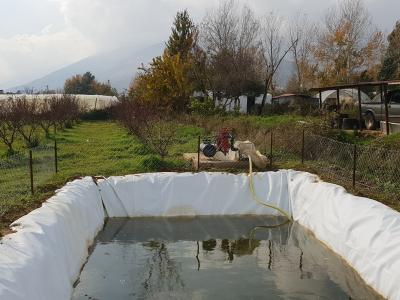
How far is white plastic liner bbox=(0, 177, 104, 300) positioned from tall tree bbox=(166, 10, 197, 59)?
23475 mm

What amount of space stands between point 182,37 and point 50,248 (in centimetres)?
2683

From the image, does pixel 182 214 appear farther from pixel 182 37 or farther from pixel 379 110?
pixel 182 37

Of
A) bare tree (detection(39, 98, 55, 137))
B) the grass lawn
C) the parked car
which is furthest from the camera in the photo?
bare tree (detection(39, 98, 55, 137))

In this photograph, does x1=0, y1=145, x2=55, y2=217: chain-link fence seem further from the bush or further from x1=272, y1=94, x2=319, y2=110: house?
x1=272, y1=94, x2=319, y2=110: house

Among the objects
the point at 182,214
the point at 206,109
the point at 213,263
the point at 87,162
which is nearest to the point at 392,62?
the point at 206,109

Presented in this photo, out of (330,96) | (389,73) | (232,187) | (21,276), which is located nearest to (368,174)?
(232,187)

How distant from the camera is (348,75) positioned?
32500mm

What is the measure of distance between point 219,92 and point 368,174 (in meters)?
19.1

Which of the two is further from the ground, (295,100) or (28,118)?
(295,100)

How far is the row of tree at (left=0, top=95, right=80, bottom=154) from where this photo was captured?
17.4 meters

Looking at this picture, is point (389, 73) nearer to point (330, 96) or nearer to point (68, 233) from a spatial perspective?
point (330, 96)

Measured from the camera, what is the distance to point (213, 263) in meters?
7.05

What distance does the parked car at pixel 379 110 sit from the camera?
14297 millimetres

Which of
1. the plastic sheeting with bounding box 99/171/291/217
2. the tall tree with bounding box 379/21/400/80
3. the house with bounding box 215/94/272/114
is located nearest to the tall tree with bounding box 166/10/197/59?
the house with bounding box 215/94/272/114
